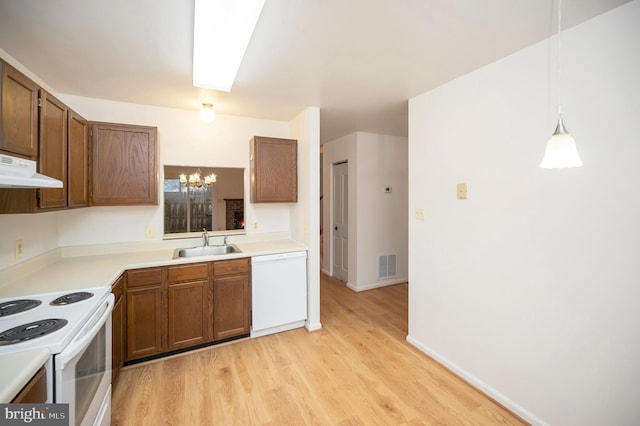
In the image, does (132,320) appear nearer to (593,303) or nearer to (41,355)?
(41,355)

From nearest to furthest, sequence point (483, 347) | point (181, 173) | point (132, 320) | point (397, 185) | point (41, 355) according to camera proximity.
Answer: point (41, 355) → point (483, 347) → point (132, 320) → point (181, 173) → point (397, 185)

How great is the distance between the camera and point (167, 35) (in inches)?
64.0

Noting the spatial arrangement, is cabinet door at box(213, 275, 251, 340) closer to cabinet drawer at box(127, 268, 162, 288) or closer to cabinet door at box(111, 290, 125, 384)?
cabinet drawer at box(127, 268, 162, 288)

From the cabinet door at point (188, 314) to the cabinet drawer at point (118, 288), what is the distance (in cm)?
36

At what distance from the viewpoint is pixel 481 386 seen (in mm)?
2027

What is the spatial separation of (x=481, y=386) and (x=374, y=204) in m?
2.64

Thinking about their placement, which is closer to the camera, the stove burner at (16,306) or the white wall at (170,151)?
the stove burner at (16,306)

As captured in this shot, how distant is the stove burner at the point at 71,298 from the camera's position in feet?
4.87

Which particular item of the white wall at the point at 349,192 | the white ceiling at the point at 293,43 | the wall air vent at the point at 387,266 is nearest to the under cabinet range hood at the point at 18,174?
the white ceiling at the point at 293,43

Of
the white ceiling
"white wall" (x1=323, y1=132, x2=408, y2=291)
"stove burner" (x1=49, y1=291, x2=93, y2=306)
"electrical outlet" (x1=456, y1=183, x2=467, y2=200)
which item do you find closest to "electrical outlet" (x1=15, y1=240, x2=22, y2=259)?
"stove burner" (x1=49, y1=291, x2=93, y2=306)

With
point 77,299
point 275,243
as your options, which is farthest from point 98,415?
point 275,243

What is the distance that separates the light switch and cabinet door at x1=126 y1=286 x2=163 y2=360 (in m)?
2.68

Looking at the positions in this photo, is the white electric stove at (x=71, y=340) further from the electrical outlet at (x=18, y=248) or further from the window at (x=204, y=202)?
the window at (x=204, y=202)

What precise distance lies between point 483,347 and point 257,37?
2670 millimetres
